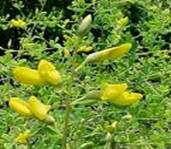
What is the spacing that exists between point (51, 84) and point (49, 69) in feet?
0.11

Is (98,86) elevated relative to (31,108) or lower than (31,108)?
lower

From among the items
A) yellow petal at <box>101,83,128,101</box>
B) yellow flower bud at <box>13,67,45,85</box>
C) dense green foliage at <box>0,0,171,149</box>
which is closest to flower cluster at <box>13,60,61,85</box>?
yellow flower bud at <box>13,67,45,85</box>

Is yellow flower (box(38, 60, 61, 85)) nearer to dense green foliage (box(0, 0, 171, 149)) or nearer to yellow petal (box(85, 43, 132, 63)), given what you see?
yellow petal (box(85, 43, 132, 63))

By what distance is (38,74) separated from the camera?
4.42ft

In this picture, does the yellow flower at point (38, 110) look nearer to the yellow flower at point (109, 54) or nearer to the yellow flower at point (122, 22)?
the yellow flower at point (109, 54)

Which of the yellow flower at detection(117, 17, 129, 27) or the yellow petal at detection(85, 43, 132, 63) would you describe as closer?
the yellow petal at detection(85, 43, 132, 63)

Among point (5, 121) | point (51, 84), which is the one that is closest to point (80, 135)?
point (5, 121)

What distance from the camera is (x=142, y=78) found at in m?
2.83

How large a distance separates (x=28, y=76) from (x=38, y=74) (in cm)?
2

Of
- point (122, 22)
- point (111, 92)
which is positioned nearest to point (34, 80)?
point (111, 92)

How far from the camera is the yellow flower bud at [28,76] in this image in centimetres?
134

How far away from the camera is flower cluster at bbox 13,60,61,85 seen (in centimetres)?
134

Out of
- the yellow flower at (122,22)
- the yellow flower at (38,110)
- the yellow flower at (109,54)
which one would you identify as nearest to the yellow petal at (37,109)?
the yellow flower at (38,110)

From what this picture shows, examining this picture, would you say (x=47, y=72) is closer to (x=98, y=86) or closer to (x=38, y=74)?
(x=38, y=74)
